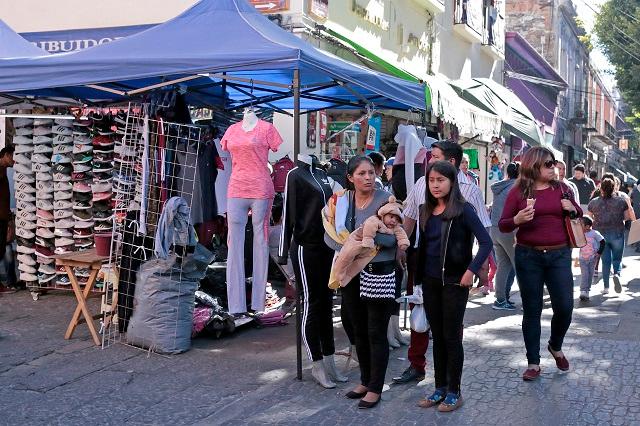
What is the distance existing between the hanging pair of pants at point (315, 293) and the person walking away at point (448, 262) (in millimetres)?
832

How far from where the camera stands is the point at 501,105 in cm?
1294

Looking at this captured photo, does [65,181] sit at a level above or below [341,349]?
above

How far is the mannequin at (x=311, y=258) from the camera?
Answer: 567cm

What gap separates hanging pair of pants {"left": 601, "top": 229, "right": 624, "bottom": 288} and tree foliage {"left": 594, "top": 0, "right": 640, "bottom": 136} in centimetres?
1796

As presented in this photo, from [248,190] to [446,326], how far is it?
7.99 feet

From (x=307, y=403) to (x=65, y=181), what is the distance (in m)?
4.76

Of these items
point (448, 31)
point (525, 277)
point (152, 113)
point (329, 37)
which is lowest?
point (525, 277)

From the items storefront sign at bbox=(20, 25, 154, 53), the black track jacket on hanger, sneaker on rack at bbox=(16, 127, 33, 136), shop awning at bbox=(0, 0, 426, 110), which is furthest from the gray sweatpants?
storefront sign at bbox=(20, 25, 154, 53)

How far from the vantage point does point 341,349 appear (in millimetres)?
6895

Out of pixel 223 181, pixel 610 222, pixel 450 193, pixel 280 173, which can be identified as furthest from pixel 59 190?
pixel 610 222

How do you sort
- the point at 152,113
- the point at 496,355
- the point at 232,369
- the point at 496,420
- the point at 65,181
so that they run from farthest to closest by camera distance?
the point at 65,181 → the point at 152,113 → the point at 496,355 → the point at 232,369 → the point at 496,420

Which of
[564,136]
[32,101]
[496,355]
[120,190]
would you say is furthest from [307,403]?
[564,136]

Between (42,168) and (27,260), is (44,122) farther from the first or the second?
(27,260)

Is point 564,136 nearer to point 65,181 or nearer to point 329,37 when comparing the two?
point 329,37
